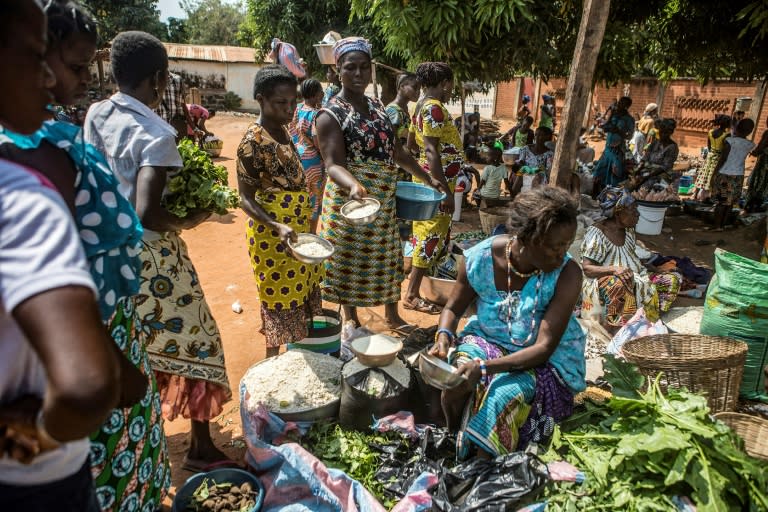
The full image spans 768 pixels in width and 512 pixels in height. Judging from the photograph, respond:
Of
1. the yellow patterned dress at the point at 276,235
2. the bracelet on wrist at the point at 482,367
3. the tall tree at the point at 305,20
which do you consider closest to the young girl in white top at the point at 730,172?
the bracelet on wrist at the point at 482,367

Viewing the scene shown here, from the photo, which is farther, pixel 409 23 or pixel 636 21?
pixel 636 21

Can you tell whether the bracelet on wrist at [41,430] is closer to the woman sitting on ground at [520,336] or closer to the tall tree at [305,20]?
the woman sitting on ground at [520,336]

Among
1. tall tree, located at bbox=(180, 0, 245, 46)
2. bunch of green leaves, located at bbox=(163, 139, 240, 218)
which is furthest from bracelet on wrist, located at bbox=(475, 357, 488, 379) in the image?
tall tree, located at bbox=(180, 0, 245, 46)

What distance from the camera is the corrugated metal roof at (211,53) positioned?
80.5 feet

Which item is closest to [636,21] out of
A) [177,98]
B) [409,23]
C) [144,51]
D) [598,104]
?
[409,23]

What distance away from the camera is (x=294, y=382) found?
115 inches

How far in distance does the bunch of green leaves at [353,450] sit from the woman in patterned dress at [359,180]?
1.23m

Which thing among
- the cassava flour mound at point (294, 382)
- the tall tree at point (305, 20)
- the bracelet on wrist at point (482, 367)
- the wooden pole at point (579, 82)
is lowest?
the cassava flour mound at point (294, 382)

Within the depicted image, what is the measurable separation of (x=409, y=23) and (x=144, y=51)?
3.87 metres

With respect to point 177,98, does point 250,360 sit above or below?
below

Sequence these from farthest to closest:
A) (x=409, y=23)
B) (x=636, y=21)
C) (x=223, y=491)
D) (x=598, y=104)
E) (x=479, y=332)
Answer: (x=598, y=104), (x=636, y=21), (x=409, y=23), (x=479, y=332), (x=223, y=491)

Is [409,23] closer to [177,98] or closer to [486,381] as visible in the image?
[177,98]

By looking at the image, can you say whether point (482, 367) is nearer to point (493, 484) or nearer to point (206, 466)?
point (493, 484)

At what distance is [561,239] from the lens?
2547 mm
